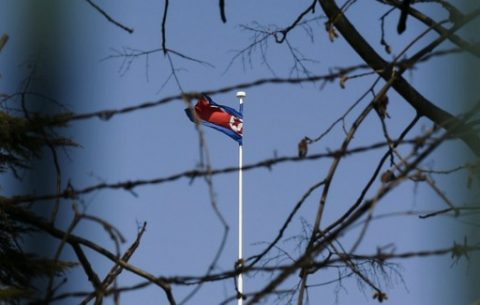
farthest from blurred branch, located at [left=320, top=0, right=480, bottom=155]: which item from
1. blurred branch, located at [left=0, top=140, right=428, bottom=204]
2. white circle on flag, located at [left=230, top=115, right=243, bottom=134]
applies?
white circle on flag, located at [left=230, top=115, right=243, bottom=134]

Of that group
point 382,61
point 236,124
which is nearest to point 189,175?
point 382,61

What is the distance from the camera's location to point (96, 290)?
4.63 ft

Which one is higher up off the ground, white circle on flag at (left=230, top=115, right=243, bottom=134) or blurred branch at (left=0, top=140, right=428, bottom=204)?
white circle on flag at (left=230, top=115, right=243, bottom=134)

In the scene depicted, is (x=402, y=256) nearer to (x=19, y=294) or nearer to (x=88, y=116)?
(x=88, y=116)

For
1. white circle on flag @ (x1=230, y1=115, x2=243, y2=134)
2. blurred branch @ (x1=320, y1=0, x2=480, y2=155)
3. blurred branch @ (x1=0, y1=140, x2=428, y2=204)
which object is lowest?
blurred branch @ (x1=0, y1=140, x2=428, y2=204)

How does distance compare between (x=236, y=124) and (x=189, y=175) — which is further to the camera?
(x=236, y=124)

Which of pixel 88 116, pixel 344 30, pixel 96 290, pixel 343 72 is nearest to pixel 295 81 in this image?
pixel 343 72

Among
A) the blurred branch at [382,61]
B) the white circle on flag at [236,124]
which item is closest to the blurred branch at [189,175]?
the blurred branch at [382,61]

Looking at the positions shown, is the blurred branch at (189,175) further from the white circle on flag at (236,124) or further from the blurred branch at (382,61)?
the white circle on flag at (236,124)

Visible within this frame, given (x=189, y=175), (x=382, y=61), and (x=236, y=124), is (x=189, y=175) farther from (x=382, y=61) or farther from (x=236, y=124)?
(x=236, y=124)

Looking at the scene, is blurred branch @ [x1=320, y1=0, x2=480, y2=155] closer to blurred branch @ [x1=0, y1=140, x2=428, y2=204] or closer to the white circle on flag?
blurred branch @ [x1=0, y1=140, x2=428, y2=204]

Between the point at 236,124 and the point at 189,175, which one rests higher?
the point at 236,124

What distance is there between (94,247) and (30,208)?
0.19m

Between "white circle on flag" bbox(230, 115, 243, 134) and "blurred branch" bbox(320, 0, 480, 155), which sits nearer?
"blurred branch" bbox(320, 0, 480, 155)
